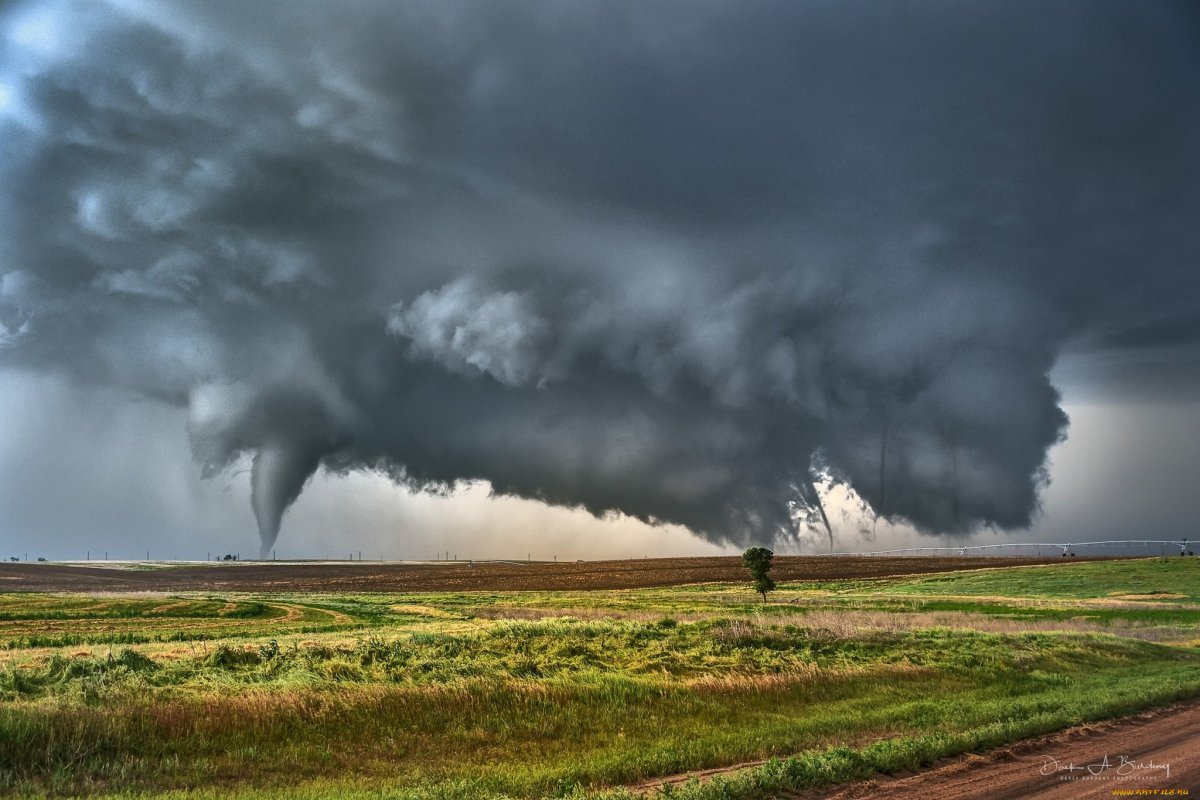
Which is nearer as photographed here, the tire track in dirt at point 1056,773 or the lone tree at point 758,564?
the tire track in dirt at point 1056,773

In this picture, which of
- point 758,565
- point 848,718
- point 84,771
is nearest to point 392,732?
point 84,771

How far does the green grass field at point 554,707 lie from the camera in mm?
14102

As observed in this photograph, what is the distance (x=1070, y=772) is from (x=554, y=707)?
11296 millimetres

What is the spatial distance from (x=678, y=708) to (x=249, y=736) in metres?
10.2

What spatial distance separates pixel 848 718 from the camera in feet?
62.5
